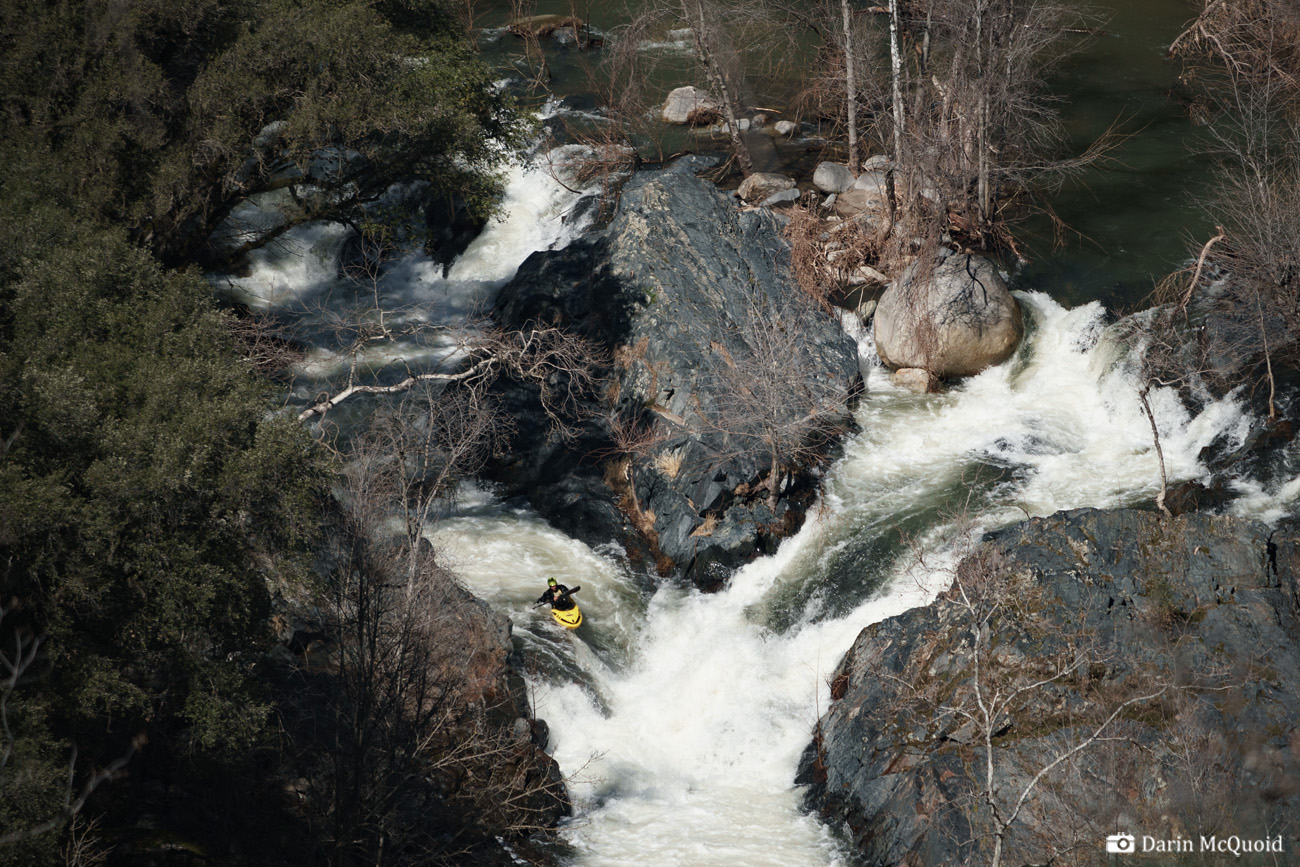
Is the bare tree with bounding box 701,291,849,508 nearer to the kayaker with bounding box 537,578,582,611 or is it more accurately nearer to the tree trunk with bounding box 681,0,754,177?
the kayaker with bounding box 537,578,582,611

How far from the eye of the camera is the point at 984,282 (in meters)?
17.9

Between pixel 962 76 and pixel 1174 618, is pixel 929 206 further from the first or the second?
pixel 1174 618

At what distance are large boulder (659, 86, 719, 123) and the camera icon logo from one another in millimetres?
18465

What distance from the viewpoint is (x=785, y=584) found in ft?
49.7

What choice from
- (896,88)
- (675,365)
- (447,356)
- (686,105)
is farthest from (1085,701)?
(686,105)

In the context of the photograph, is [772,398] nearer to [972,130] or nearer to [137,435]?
[972,130]

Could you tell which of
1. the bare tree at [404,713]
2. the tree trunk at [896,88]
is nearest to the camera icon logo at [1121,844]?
the bare tree at [404,713]

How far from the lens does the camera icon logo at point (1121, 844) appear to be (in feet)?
34.1

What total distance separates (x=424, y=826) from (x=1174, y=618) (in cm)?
858

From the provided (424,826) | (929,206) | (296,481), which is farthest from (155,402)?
(929,206)

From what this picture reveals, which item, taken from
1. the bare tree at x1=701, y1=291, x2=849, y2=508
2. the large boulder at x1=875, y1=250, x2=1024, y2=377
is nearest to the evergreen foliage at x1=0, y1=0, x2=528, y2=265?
the bare tree at x1=701, y1=291, x2=849, y2=508

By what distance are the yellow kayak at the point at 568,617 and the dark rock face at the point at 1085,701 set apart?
11.8 ft

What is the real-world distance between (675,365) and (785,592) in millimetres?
4310

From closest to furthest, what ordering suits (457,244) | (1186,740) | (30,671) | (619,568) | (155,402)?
(30,671)
(155,402)
(1186,740)
(619,568)
(457,244)
